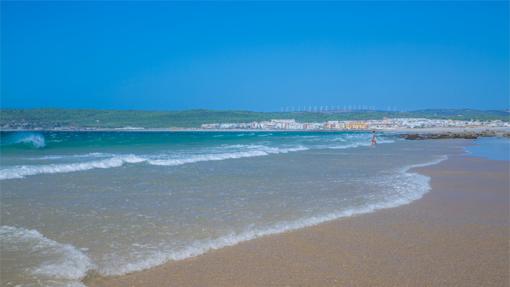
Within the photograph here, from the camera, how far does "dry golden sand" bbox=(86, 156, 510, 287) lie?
18.0 ft

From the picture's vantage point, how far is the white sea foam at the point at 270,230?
605 centimetres

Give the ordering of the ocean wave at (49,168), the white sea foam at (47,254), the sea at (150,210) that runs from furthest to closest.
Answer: the ocean wave at (49,168)
the sea at (150,210)
the white sea foam at (47,254)

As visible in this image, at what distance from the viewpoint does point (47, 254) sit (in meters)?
6.48

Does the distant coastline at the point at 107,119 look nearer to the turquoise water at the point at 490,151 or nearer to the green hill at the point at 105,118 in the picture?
the green hill at the point at 105,118

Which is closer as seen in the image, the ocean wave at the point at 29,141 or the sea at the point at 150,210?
the sea at the point at 150,210

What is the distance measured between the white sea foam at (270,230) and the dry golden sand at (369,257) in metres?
0.23

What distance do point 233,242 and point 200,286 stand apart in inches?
79.1

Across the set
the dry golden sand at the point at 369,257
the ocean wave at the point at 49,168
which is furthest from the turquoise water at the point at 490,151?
the ocean wave at the point at 49,168

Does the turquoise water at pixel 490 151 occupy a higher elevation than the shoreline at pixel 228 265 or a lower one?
lower

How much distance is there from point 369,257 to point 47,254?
15.5ft

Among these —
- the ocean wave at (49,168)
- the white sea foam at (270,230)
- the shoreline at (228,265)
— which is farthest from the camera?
the ocean wave at (49,168)

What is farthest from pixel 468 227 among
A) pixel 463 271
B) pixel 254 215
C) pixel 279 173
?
pixel 279 173

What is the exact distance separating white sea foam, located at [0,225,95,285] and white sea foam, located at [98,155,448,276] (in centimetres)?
38

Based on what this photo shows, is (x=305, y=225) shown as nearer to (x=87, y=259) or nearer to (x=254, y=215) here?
(x=254, y=215)
